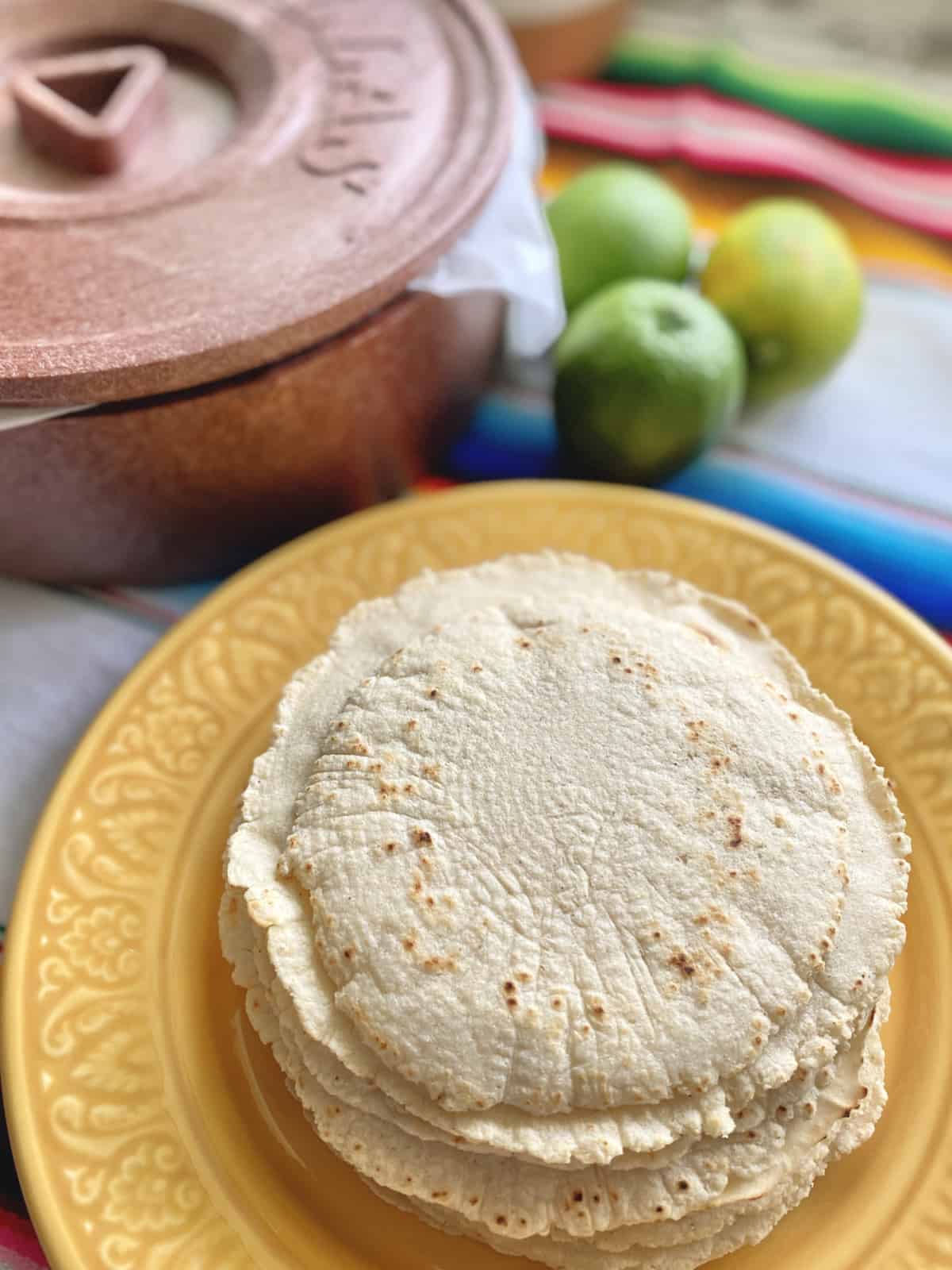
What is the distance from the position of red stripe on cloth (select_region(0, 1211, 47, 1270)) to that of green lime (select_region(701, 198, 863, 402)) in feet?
4.85

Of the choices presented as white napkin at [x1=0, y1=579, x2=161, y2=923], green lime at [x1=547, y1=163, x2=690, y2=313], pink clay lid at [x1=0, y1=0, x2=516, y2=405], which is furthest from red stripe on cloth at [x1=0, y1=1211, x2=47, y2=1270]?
green lime at [x1=547, y1=163, x2=690, y2=313]

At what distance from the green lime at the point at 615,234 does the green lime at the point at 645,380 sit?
5.3 inches

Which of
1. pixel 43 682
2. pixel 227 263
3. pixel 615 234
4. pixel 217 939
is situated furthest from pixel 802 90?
pixel 217 939

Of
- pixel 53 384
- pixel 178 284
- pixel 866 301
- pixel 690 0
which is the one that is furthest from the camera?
pixel 690 0

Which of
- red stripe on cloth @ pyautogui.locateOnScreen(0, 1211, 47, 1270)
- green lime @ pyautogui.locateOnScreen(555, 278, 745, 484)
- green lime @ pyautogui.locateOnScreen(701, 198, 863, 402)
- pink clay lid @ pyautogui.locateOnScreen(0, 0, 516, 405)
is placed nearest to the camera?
red stripe on cloth @ pyautogui.locateOnScreen(0, 1211, 47, 1270)

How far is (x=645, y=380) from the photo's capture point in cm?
158

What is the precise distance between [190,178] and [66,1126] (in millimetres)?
1088

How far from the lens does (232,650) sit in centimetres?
142

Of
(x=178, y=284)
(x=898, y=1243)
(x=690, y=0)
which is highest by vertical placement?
(x=690, y=0)

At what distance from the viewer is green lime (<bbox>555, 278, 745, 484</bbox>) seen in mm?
1582

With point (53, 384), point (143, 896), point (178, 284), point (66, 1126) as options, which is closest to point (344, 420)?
point (178, 284)

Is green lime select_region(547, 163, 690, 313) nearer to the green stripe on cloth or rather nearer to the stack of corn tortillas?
the green stripe on cloth

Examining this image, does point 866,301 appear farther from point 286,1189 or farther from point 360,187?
point 286,1189

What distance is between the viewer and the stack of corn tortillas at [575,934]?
993 mm
